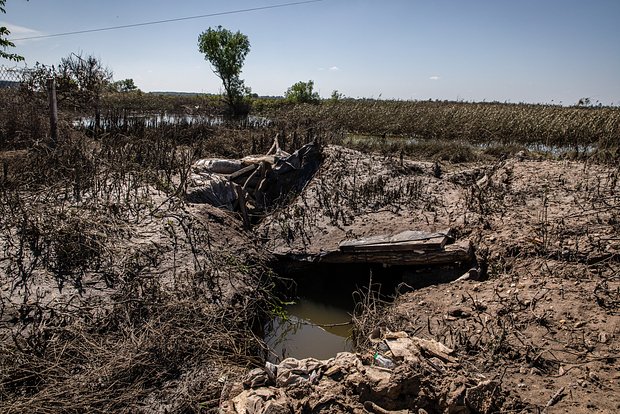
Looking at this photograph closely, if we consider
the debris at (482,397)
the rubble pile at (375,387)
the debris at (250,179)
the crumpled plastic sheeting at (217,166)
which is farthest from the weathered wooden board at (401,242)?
the crumpled plastic sheeting at (217,166)

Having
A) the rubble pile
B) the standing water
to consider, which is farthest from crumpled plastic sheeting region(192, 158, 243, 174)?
the rubble pile

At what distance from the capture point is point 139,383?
3.66m

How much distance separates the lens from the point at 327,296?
22.5ft

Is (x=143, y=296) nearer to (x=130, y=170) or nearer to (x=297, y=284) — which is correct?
(x=297, y=284)

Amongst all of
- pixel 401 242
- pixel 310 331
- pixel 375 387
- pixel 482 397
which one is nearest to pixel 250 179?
pixel 401 242

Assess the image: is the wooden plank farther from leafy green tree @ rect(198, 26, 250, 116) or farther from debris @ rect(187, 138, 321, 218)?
leafy green tree @ rect(198, 26, 250, 116)

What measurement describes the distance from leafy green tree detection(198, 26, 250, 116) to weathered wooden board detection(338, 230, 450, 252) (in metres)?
25.0

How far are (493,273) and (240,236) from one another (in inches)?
153

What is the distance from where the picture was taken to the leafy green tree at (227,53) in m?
28.1

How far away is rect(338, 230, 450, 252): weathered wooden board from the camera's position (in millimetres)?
6277

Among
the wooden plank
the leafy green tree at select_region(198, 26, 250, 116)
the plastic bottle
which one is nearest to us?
the plastic bottle

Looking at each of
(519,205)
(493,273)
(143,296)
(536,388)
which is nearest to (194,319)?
(143,296)

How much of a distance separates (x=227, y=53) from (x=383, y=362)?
28.3 meters

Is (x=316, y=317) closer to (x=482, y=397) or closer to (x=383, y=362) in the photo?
(x=383, y=362)
